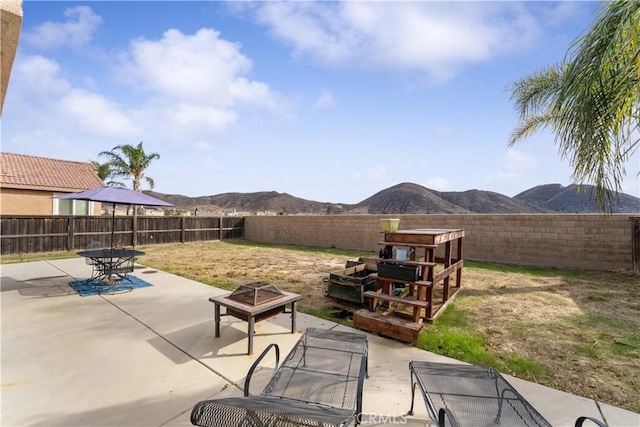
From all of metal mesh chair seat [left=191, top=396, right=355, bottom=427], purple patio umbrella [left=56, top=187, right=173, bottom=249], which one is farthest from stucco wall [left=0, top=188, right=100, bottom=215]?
metal mesh chair seat [left=191, top=396, right=355, bottom=427]

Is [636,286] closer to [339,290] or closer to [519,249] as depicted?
[519,249]

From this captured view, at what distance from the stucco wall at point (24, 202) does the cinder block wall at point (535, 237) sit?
13.9 m

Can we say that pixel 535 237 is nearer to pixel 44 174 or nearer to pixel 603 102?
pixel 603 102

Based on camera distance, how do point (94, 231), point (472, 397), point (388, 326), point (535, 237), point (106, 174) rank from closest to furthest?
1. point (472, 397)
2. point (388, 326)
3. point (535, 237)
4. point (94, 231)
5. point (106, 174)

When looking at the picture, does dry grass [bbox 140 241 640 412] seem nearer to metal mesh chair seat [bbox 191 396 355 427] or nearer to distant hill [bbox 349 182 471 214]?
metal mesh chair seat [bbox 191 396 355 427]

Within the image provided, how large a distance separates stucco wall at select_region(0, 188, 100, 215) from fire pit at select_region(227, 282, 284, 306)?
13949 mm

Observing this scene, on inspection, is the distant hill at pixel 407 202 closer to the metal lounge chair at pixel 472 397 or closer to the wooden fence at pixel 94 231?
the wooden fence at pixel 94 231

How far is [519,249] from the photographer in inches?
362

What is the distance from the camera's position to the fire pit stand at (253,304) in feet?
10.4

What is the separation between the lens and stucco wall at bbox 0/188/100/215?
37.8 ft

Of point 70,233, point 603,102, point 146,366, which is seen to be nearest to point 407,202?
point 603,102

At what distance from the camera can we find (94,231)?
11812 millimetres

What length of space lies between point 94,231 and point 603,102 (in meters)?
15.9

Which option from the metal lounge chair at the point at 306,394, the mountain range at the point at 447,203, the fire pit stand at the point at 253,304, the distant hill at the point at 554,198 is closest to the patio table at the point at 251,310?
the fire pit stand at the point at 253,304
